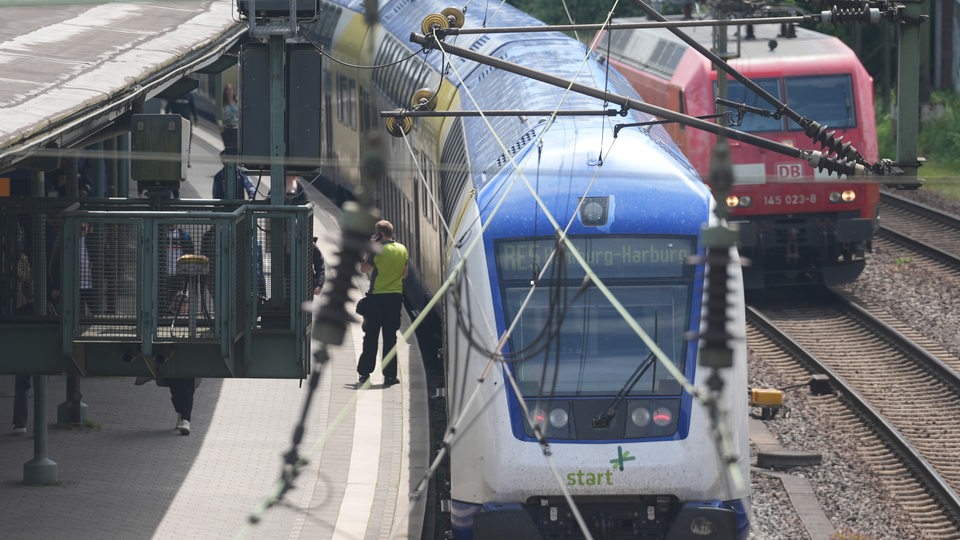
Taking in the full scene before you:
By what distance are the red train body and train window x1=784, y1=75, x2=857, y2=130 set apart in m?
0.01

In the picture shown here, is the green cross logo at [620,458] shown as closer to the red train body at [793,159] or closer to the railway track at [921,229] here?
the red train body at [793,159]

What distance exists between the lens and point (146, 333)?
1094 cm

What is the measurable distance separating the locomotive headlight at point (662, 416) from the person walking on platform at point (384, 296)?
4.72m

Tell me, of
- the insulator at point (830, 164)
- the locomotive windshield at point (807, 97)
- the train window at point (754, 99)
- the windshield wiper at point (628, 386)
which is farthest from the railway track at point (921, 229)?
the windshield wiper at point (628, 386)

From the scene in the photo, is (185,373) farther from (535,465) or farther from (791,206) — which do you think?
(791,206)

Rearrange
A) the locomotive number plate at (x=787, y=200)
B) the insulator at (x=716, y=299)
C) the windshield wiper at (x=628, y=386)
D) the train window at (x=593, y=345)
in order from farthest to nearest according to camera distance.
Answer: the locomotive number plate at (x=787, y=200) < the train window at (x=593, y=345) < the windshield wiper at (x=628, y=386) < the insulator at (x=716, y=299)

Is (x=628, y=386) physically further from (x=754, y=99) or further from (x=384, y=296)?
(x=754, y=99)

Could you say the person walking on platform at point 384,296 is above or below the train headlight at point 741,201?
below

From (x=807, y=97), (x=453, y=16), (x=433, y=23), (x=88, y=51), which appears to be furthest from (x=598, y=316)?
(x=807, y=97)

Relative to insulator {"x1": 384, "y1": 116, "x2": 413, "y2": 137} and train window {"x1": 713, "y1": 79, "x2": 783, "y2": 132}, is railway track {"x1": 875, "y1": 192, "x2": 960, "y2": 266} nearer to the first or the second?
train window {"x1": 713, "y1": 79, "x2": 783, "y2": 132}

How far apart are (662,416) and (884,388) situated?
7214mm

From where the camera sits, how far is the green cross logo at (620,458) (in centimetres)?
1021

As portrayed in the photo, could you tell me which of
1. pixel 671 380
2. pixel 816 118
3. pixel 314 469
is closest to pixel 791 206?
pixel 816 118

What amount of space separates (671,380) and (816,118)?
11.5 meters
